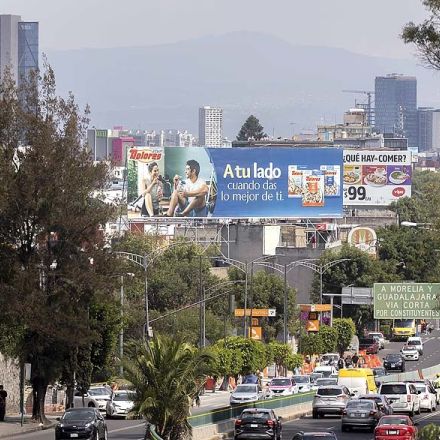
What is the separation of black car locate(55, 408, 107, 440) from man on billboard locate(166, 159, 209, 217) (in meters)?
99.2

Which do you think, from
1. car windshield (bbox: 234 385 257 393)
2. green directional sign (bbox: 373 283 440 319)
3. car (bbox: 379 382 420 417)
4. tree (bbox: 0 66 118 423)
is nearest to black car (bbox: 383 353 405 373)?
green directional sign (bbox: 373 283 440 319)

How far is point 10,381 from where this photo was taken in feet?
249

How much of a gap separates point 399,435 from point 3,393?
21.1 metres

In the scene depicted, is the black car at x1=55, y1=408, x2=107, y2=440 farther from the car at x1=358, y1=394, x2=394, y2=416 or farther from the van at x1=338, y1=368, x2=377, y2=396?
the van at x1=338, y1=368, x2=377, y2=396

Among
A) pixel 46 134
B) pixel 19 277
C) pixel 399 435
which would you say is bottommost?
pixel 399 435

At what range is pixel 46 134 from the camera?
64.9 m

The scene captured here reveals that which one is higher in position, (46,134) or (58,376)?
(46,134)

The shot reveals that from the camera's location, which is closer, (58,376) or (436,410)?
(58,376)

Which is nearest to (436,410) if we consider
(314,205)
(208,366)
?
(208,366)

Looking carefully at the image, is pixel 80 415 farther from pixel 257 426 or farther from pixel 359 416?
pixel 359 416

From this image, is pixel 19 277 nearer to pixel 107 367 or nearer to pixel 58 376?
pixel 58 376

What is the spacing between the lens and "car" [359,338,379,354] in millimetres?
124938

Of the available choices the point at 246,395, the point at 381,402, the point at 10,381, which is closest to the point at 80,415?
the point at 381,402

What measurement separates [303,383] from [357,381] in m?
7.75
